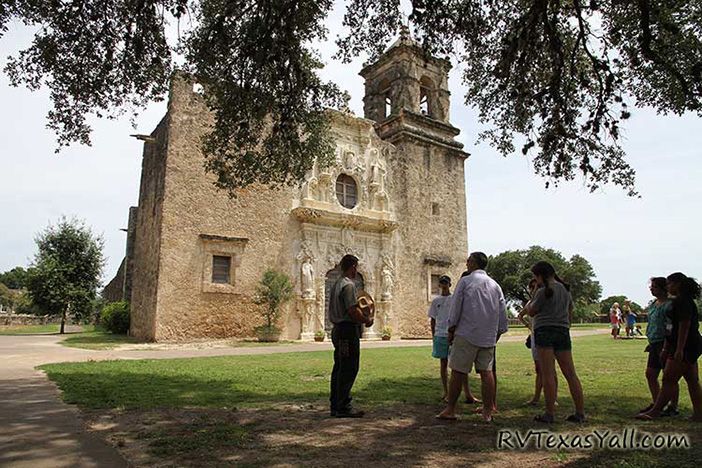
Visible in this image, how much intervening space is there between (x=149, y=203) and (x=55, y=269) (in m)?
8.27

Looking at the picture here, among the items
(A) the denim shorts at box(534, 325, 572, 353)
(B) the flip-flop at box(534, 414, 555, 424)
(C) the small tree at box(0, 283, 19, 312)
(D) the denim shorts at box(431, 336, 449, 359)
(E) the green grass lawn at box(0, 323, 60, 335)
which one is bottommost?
(E) the green grass lawn at box(0, 323, 60, 335)

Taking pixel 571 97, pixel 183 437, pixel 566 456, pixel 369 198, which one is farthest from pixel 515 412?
pixel 369 198

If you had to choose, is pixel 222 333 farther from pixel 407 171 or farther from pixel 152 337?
pixel 407 171

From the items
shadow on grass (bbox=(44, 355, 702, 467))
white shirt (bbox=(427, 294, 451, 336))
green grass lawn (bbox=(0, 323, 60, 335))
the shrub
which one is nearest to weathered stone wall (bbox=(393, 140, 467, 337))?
the shrub

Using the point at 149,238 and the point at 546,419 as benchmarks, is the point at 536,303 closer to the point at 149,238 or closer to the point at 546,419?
the point at 546,419

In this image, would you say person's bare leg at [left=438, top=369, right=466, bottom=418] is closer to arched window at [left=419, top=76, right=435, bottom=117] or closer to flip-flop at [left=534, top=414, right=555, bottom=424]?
flip-flop at [left=534, top=414, right=555, bottom=424]

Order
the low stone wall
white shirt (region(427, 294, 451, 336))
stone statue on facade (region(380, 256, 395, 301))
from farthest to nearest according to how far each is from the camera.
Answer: the low stone wall → stone statue on facade (region(380, 256, 395, 301)) → white shirt (region(427, 294, 451, 336))

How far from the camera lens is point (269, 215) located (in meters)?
19.0

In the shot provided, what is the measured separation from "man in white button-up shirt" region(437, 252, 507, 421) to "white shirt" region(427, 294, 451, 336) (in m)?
1.22

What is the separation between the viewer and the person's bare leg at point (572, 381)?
4836 mm

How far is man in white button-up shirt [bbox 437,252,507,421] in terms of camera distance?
4.88 m

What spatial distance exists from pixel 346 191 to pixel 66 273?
14.1m

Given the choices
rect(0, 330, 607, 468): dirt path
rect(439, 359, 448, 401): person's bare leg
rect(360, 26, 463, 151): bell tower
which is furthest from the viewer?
rect(360, 26, 463, 151): bell tower

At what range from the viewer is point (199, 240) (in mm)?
17375
